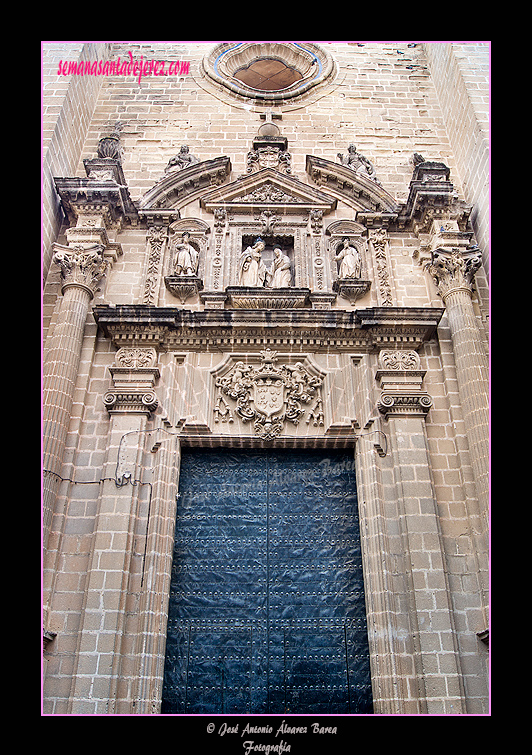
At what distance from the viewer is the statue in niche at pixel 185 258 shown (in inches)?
362

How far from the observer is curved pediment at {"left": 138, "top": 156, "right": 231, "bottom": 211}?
1006cm

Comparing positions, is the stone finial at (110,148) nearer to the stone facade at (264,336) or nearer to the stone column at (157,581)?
the stone facade at (264,336)

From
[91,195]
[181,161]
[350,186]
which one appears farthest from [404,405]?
[181,161]

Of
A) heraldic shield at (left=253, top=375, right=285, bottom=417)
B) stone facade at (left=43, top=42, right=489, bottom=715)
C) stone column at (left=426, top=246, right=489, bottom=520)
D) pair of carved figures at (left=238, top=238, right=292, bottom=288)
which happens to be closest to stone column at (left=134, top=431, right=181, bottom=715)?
stone facade at (left=43, top=42, right=489, bottom=715)

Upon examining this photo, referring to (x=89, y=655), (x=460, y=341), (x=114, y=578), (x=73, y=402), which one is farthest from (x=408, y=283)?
(x=89, y=655)

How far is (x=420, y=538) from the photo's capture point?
22.4ft

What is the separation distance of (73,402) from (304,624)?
12.7 ft

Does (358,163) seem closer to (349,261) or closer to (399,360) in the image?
(349,261)

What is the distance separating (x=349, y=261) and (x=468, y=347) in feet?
7.74

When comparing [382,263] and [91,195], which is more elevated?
[91,195]

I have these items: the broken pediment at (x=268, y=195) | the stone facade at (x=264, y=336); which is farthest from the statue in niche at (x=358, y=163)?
the broken pediment at (x=268, y=195)

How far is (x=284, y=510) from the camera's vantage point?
7.56 metres

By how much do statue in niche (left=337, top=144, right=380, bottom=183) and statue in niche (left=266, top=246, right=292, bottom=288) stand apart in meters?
2.25

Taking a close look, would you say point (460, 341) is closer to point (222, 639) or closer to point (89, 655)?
point (222, 639)
